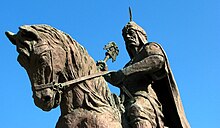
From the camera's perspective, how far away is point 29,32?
474cm

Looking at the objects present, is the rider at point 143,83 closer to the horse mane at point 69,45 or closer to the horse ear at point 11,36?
the horse mane at point 69,45

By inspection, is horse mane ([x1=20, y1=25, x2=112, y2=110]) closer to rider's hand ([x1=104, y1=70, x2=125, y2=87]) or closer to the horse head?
the horse head

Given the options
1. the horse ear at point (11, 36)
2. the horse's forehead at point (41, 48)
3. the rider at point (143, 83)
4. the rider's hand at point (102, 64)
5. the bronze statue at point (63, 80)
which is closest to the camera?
the bronze statue at point (63, 80)

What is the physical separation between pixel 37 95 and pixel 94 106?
1.87 feet

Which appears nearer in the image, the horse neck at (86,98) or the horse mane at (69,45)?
the horse neck at (86,98)

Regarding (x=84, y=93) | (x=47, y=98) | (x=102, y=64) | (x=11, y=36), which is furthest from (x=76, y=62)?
(x=102, y=64)

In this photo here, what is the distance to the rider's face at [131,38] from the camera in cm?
640

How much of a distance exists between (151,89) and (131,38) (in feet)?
2.77

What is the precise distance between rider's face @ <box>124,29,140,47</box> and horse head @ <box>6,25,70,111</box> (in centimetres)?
181

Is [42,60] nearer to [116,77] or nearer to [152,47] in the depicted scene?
[116,77]

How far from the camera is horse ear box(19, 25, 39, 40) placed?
4.74 meters

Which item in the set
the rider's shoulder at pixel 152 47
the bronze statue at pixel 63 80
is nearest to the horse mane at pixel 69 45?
the bronze statue at pixel 63 80

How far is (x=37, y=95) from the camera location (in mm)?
4578

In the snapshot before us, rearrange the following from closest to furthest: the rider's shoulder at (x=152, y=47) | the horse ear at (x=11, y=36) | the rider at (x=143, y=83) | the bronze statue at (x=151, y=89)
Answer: the horse ear at (x=11, y=36), the rider at (x=143, y=83), the bronze statue at (x=151, y=89), the rider's shoulder at (x=152, y=47)
